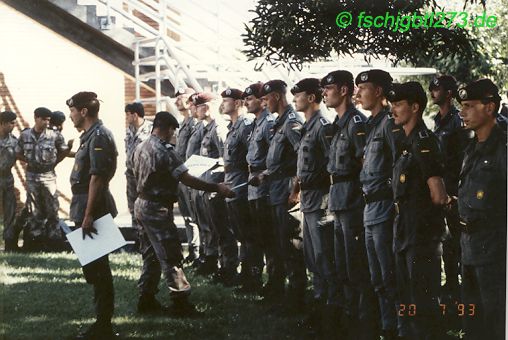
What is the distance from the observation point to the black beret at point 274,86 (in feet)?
21.9

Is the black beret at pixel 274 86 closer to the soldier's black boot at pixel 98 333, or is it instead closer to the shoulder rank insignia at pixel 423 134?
the shoulder rank insignia at pixel 423 134

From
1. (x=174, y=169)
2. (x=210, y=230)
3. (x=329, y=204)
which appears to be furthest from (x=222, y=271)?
(x=329, y=204)

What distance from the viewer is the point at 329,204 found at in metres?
5.51

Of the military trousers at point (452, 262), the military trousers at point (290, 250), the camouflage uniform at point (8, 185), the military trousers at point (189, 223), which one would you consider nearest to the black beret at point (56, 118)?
the camouflage uniform at point (8, 185)

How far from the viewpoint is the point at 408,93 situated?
15.5ft

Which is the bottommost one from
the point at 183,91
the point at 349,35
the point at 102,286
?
the point at 102,286

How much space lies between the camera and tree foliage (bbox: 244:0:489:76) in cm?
502

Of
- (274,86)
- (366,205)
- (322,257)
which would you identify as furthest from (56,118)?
(366,205)

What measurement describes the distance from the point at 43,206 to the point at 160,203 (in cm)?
210

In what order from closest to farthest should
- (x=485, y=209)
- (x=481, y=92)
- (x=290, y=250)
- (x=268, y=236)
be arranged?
(x=485, y=209) → (x=481, y=92) → (x=290, y=250) → (x=268, y=236)

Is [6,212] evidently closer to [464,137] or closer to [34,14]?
[34,14]

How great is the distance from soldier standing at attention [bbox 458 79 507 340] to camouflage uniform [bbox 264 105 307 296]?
7.46 feet

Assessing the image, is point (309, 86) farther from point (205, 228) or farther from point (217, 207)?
point (205, 228)

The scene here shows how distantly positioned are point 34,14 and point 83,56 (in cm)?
55
